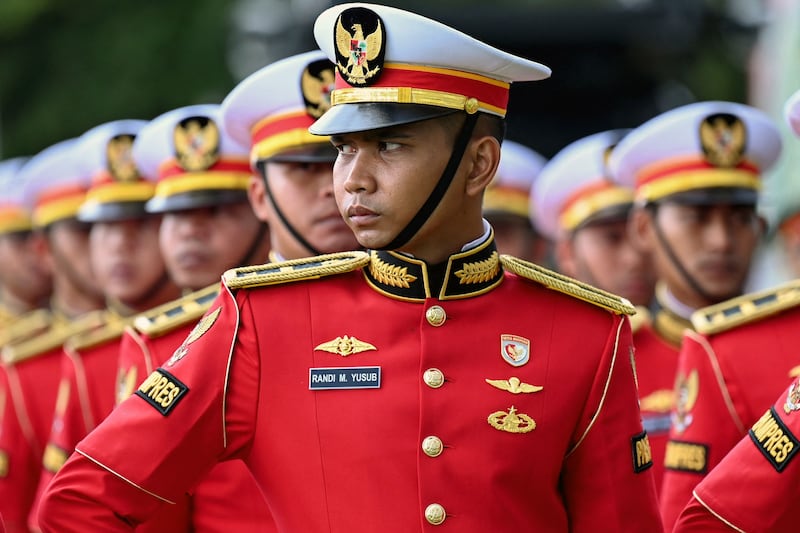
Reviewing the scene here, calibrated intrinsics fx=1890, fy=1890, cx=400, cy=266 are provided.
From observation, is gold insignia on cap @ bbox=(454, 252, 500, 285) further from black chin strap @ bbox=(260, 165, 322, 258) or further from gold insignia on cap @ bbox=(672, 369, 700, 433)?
gold insignia on cap @ bbox=(672, 369, 700, 433)

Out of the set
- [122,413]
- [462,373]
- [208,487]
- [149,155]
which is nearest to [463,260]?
[462,373]

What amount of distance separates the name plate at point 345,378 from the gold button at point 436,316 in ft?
0.59

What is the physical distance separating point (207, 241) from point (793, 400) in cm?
267

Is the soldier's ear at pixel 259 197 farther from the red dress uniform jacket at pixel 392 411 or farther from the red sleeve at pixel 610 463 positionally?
the red sleeve at pixel 610 463

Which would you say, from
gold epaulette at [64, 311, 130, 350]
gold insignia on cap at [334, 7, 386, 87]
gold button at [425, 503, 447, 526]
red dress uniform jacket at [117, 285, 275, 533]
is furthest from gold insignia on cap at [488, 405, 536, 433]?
gold epaulette at [64, 311, 130, 350]

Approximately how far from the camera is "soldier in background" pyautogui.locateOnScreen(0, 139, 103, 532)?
26.8 ft

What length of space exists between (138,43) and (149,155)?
1676cm

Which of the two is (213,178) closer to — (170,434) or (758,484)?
(170,434)

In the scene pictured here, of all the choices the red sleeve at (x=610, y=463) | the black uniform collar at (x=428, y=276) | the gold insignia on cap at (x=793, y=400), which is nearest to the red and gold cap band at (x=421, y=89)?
the black uniform collar at (x=428, y=276)

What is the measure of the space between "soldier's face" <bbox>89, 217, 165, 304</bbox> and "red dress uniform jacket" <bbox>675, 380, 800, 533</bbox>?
3550 mm

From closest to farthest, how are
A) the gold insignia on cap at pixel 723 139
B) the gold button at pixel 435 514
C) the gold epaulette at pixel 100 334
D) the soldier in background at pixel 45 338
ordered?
the gold button at pixel 435 514, the gold insignia on cap at pixel 723 139, the gold epaulette at pixel 100 334, the soldier in background at pixel 45 338

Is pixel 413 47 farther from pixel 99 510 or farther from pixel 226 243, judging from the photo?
pixel 226 243

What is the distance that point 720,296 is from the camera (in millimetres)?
7016

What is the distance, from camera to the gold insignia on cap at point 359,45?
4598 mm
